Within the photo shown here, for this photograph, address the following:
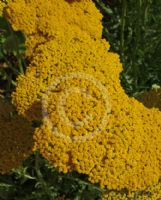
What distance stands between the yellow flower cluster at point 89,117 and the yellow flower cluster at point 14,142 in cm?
12

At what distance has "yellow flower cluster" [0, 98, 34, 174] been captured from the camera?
9.57 ft

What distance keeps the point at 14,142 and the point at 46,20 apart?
2.43 feet

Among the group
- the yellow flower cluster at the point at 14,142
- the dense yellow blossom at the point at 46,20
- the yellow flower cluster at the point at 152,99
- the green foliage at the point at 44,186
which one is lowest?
the green foliage at the point at 44,186

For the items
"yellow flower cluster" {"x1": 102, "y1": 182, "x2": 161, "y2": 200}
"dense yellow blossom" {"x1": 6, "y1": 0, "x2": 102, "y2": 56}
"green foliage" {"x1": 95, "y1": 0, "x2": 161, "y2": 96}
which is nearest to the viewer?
"yellow flower cluster" {"x1": 102, "y1": 182, "x2": 161, "y2": 200}

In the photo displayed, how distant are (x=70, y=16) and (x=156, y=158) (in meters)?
1.03

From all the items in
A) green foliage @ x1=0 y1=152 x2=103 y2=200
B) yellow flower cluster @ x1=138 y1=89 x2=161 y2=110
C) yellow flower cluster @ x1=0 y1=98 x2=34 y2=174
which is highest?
yellow flower cluster @ x1=138 y1=89 x2=161 y2=110

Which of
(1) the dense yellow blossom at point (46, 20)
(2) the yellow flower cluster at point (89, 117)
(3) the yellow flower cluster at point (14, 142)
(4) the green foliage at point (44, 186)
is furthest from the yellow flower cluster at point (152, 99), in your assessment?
(3) the yellow flower cluster at point (14, 142)

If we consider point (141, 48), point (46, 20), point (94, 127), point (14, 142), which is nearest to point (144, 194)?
point (94, 127)

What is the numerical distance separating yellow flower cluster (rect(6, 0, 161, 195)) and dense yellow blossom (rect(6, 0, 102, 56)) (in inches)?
6.3

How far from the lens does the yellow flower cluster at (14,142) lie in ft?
Result: 9.57

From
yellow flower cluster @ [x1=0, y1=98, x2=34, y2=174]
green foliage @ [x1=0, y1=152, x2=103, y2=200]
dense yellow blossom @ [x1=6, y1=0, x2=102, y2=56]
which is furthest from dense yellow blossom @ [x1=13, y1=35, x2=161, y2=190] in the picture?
green foliage @ [x1=0, y1=152, x2=103, y2=200]

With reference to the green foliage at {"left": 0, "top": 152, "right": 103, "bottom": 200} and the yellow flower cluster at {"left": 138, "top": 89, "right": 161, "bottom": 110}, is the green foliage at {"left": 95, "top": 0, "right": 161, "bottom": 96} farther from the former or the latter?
the green foliage at {"left": 0, "top": 152, "right": 103, "bottom": 200}

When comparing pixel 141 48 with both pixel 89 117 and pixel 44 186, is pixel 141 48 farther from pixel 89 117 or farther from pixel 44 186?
pixel 89 117

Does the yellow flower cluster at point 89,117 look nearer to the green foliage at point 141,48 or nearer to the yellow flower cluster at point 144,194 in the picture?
the yellow flower cluster at point 144,194
